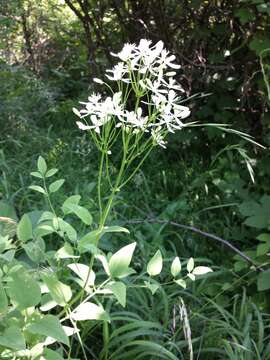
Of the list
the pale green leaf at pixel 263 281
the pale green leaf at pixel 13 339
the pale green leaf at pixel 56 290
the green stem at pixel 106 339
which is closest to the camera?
the pale green leaf at pixel 13 339

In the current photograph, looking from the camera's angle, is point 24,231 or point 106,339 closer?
point 24,231

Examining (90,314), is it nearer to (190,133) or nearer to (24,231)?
(24,231)

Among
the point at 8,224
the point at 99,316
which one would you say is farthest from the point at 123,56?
the point at 8,224

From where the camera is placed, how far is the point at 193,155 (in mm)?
4098

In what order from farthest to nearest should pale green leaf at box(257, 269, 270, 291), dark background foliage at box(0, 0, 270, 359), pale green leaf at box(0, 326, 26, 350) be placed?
dark background foliage at box(0, 0, 270, 359)
pale green leaf at box(257, 269, 270, 291)
pale green leaf at box(0, 326, 26, 350)

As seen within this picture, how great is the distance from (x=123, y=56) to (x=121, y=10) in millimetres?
3112

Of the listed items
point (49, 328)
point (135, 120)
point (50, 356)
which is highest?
point (135, 120)

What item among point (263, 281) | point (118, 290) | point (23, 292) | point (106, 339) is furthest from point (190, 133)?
point (23, 292)

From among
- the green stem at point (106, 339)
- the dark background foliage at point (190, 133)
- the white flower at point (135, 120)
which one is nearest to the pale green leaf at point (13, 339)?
Answer: the white flower at point (135, 120)

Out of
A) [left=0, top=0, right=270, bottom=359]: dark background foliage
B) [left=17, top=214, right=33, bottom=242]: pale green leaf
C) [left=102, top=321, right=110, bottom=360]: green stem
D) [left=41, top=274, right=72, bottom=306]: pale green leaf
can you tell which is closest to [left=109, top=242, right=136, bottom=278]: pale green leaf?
[left=41, top=274, right=72, bottom=306]: pale green leaf

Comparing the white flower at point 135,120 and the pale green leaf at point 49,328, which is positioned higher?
the white flower at point 135,120

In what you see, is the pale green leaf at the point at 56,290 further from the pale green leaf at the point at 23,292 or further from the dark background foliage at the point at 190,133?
the dark background foliage at the point at 190,133

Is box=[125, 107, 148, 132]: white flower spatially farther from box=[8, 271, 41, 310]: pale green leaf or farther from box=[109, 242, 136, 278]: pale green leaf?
box=[8, 271, 41, 310]: pale green leaf

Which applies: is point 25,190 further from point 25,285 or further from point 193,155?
point 25,285
